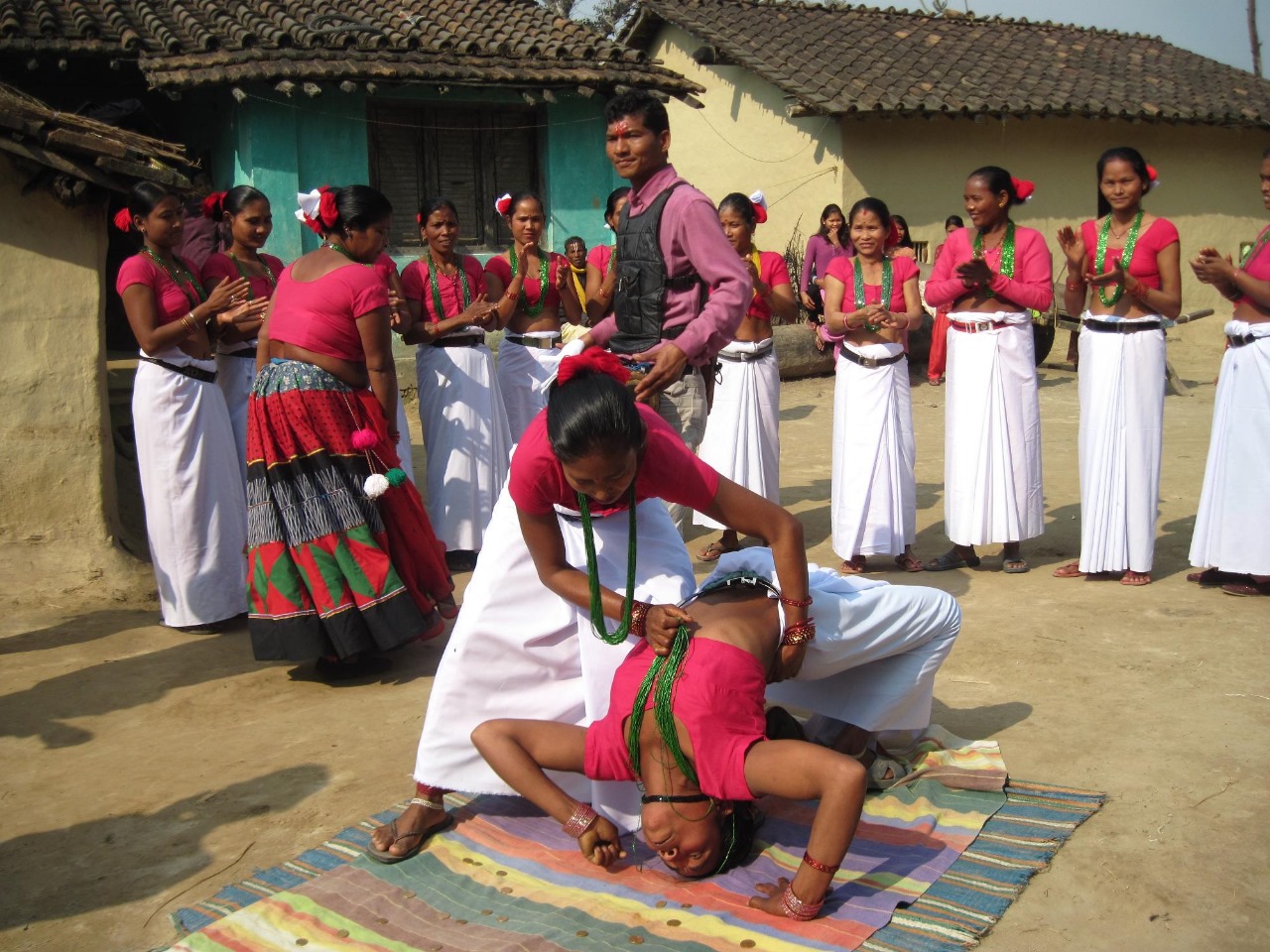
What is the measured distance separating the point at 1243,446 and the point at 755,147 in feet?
43.2

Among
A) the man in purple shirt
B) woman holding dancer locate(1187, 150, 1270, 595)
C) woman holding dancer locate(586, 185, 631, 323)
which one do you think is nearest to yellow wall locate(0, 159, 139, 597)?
woman holding dancer locate(586, 185, 631, 323)

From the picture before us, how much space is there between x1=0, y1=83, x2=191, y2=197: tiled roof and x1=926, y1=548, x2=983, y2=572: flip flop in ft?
13.8

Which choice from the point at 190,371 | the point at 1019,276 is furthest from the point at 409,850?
the point at 1019,276

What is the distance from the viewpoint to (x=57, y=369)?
20.6 ft

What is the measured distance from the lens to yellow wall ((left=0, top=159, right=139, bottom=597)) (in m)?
6.16

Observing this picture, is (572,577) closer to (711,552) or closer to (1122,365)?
(711,552)

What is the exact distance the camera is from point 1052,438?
420 inches

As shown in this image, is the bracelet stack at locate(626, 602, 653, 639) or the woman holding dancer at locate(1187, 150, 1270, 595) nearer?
the bracelet stack at locate(626, 602, 653, 639)

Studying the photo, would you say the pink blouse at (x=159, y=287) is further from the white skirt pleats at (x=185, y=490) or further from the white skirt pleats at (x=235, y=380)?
the white skirt pleats at (x=235, y=380)

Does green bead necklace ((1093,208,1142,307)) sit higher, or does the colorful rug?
green bead necklace ((1093,208,1142,307))

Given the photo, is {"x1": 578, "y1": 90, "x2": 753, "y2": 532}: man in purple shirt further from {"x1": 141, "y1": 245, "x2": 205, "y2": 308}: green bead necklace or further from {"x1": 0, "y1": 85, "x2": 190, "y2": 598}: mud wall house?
{"x1": 0, "y1": 85, "x2": 190, "y2": 598}: mud wall house

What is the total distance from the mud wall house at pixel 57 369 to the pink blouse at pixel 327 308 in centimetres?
148

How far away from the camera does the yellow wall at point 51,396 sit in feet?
20.2

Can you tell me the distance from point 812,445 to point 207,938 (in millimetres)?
8091
